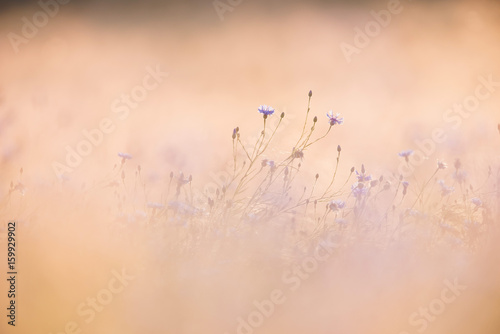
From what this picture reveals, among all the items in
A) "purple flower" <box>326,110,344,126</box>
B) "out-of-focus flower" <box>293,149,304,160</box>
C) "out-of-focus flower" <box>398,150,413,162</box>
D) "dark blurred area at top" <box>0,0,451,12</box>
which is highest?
"dark blurred area at top" <box>0,0,451,12</box>

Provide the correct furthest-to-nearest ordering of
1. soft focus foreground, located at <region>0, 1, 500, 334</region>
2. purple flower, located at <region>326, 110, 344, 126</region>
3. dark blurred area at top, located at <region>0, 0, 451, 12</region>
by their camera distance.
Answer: dark blurred area at top, located at <region>0, 0, 451, 12</region> < purple flower, located at <region>326, 110, 344, 126</region> < soft focus foreground, located at <region>0, 1, 500, 334</region>

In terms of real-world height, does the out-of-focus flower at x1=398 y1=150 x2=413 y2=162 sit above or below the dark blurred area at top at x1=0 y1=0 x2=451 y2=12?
below

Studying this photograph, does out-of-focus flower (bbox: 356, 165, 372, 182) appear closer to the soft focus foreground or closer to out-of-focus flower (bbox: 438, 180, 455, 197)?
the soft focus foreground

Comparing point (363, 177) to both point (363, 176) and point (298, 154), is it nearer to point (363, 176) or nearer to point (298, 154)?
point (363, 176)

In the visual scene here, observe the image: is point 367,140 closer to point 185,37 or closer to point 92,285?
Answer: point 185,37

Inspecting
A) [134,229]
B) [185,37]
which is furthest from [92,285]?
[185,37]

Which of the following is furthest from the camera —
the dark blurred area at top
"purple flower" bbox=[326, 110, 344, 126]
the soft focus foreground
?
the dark blurred area at top

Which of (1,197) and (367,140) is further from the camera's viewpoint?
(1,197)

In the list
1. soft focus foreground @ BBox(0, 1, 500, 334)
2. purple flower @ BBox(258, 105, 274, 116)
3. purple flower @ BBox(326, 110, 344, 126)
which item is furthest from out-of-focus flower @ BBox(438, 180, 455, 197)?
purple flower @ BBox(258, 105, 274, 116)
